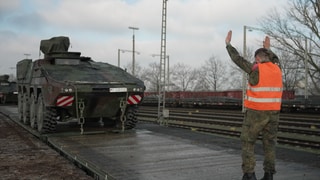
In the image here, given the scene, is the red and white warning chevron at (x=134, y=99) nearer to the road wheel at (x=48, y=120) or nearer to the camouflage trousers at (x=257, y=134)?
the road wheel at (x=48, y=120)

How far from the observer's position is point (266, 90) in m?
5.34

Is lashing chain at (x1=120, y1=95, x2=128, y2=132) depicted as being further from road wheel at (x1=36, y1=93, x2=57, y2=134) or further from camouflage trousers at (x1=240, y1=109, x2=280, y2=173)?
camouflage trousers at (x1=240, y1=109, x2=280, y2=173)

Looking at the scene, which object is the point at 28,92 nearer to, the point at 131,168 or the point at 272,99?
the point at 131,168

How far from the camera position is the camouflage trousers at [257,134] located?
17.6 feet

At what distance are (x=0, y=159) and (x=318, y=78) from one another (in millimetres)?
42658

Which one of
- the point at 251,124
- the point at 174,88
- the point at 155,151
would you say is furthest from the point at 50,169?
the point at 174,88

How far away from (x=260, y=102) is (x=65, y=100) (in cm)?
681

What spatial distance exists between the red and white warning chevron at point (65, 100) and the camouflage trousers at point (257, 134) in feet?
21.3

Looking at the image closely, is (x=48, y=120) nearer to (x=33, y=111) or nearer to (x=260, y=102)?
(x=33, y=111)

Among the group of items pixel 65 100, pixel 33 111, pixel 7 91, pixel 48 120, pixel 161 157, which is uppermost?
pixel 7 91

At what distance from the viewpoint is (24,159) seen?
8.43m

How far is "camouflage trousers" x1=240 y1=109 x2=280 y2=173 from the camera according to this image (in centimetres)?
535

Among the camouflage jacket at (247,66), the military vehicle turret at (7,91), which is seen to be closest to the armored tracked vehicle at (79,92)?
the camouflage jacket at (247,66)

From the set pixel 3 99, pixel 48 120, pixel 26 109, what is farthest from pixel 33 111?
pixel 3 99
